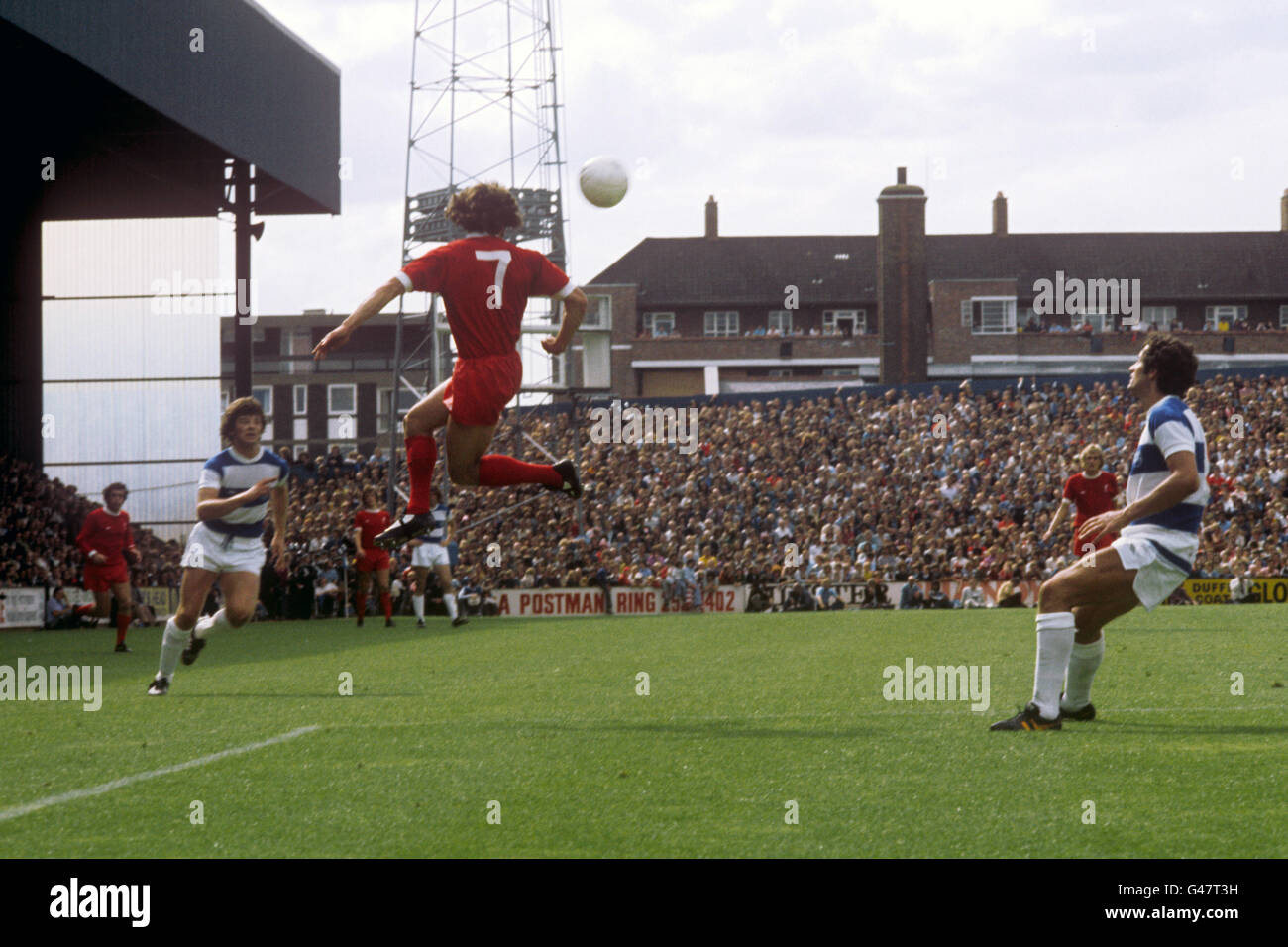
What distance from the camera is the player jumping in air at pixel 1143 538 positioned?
24.5ft

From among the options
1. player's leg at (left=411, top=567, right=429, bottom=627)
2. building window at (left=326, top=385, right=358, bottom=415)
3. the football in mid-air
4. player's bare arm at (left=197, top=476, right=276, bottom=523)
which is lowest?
player's leg at (left=411, top=567, right=429, bottom=627)

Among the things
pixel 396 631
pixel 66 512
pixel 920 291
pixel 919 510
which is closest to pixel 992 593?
pixel 919 510

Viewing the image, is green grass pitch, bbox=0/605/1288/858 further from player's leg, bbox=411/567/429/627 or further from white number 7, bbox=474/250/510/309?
player's leg, bbox=411/567/429/627

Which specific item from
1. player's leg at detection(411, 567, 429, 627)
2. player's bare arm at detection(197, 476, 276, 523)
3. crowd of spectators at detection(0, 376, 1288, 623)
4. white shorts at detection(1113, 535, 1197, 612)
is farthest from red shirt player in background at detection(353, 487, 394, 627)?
white shorts at detection(1113, 535, 1197, 612)

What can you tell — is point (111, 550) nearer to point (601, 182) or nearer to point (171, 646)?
point (171, 646)

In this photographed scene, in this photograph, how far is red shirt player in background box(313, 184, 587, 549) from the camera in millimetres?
8992

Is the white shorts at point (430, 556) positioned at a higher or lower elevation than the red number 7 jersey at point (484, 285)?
Result: lower

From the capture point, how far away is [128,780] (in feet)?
22.7

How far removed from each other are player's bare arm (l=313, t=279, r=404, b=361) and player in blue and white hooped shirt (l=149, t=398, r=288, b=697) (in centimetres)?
232

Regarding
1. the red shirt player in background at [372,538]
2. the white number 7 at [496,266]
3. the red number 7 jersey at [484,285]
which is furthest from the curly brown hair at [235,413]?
the red shirt player in background at [372,538]

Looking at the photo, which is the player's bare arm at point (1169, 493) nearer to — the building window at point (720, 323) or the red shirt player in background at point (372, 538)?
the red shirt player in background at point (372, 538)

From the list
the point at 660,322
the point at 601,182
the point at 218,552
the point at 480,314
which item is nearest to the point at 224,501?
the point at 218,552

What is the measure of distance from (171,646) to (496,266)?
4.39 meters

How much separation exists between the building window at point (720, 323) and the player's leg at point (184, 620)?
65.2m
